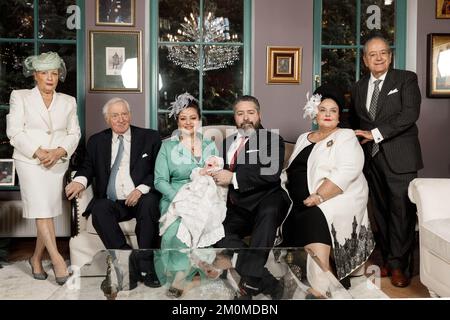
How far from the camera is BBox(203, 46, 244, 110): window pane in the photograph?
4.62 metres

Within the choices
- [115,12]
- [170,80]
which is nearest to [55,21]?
[115,12]

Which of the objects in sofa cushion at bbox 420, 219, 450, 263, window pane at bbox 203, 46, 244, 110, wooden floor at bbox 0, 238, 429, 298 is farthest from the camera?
window pane at bbox 203, 46, 244, 110

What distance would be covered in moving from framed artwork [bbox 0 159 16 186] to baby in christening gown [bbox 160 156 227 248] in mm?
1542

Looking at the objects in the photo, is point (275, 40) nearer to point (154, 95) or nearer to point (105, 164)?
point (154, 95)

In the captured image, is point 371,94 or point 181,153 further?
point 371,94

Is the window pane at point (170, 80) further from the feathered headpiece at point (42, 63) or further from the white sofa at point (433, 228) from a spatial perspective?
the white sofa at point (433, 228)

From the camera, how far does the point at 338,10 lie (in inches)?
183

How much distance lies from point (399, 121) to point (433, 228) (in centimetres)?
80

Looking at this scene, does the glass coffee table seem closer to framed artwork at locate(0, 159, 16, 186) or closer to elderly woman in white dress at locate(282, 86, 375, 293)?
elderly woman in white dress at locate(282, 86, 375, 293)

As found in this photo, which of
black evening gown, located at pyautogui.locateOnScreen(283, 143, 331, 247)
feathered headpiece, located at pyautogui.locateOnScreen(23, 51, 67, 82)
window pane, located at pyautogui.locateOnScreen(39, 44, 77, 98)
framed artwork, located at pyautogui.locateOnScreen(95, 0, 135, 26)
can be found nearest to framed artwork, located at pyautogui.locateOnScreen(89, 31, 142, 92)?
framed artwork, located at pyautogui.locateOnScreen(95, 0, 135, 26)

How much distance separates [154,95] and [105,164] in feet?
4.07

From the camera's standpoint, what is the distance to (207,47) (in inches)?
182

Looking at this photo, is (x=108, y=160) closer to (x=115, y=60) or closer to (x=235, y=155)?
(x=235, y=155)
